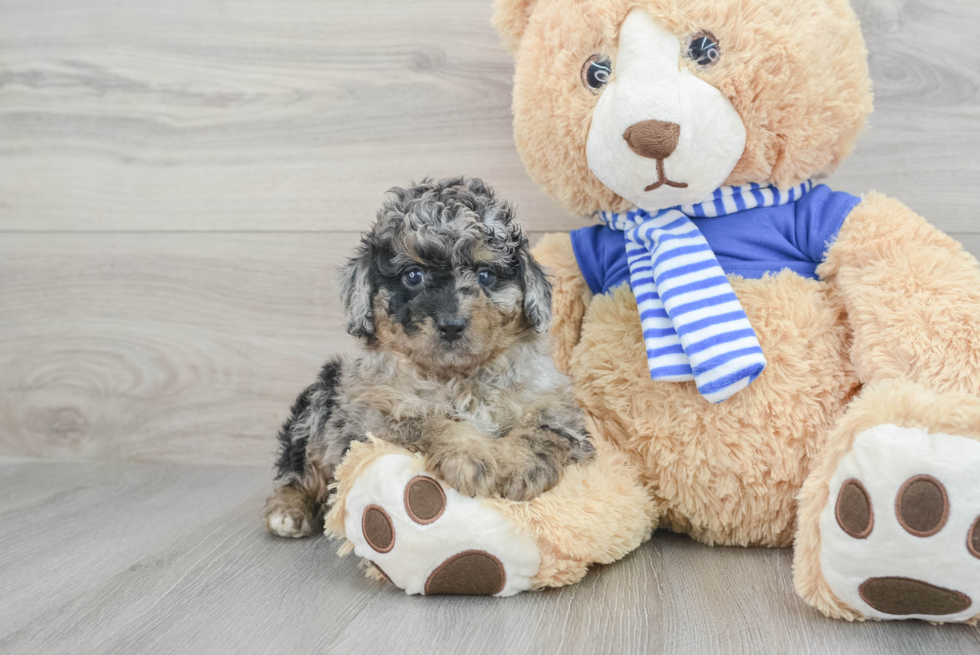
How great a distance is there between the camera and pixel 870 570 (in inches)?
43.5

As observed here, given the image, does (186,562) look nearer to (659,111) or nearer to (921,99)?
(659,111)

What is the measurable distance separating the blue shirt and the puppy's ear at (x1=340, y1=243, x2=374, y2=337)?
665 millimetres

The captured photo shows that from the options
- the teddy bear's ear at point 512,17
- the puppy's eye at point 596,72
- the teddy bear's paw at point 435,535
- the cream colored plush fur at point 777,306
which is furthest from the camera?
the teddy bear's ear at point 512,17

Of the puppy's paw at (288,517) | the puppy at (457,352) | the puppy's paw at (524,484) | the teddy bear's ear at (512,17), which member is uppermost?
the teddy bear's ear at (512,17)

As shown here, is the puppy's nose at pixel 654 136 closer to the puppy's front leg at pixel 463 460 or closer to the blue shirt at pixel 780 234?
the blue shirt at pixel 780 234

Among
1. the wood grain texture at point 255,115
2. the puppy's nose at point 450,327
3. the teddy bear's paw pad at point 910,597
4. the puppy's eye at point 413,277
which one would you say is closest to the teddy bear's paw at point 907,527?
the teddy bear's paw pad at point 910,597

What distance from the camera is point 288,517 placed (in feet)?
5.41

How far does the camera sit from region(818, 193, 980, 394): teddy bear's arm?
1.28 m

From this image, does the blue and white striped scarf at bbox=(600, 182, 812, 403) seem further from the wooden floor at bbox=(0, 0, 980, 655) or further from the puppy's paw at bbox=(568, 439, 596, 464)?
the wooden floor at bbox=(0, 0, 980, 655)

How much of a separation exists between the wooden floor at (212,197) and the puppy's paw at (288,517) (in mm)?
35

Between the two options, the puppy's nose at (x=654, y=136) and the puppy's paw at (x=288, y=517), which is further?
the puppy's paw at (x=288, y=517)

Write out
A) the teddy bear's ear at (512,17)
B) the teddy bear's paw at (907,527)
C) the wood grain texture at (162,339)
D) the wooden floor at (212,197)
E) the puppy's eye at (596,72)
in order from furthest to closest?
the wood grain texture at (162,339) < the wooden floor at (212,197) < the teddy bear's ear at (512,17) < the puppy's eye at (596,72) < the teddy bear's paw at (907,527)

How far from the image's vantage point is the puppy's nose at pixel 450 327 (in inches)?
50.7

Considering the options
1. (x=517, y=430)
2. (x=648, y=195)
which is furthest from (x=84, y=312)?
(x=648, y=195)
